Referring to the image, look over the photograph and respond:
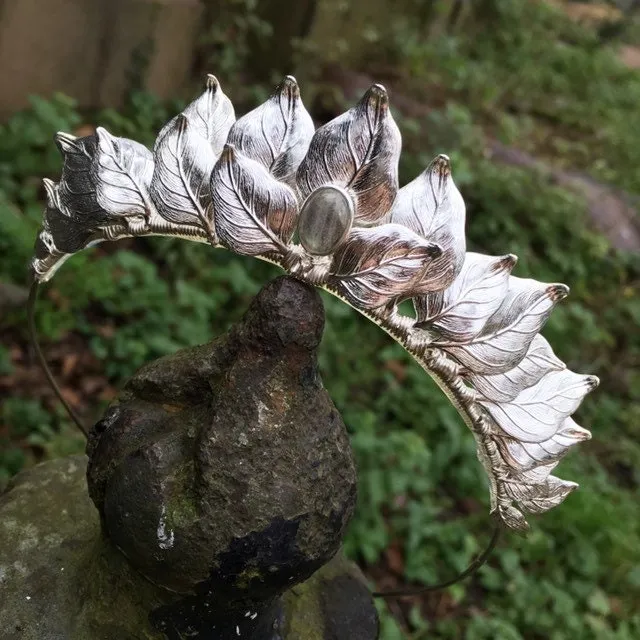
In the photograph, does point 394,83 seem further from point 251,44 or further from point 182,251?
point 182,251

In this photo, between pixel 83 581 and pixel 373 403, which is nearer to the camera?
pixel 83 581

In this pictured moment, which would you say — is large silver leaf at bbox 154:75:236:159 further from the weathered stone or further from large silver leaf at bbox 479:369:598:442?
the weathered stone

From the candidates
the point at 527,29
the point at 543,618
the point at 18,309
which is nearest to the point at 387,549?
the point at 543,618

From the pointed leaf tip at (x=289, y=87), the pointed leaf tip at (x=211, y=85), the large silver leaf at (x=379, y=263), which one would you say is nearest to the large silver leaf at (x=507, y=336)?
the large silver leaf at (x=379, y=263)

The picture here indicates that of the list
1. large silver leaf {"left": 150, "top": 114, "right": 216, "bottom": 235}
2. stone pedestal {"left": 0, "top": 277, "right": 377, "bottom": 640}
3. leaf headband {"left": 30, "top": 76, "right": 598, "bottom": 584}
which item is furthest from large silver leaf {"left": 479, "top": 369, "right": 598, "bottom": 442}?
large silver leaf {"left": 150, "top": 114, "right": 216, "bottom": 235}

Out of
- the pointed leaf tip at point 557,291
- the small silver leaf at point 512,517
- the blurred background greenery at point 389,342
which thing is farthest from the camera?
the blurred background greenery at point 389,342

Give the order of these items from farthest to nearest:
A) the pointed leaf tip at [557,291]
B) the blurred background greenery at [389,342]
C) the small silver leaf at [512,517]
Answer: the blurred background greenery at [389,342], the small silver leaf at [512,517], the pointed leaf tip at [557,291]

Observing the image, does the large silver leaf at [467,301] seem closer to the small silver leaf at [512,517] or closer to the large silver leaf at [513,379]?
the large silver leaf at [513,379]

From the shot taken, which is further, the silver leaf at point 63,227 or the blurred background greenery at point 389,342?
the blurred background greenery at point 389,342

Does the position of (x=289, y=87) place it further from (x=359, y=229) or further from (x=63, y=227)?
(x=63, y=227)
